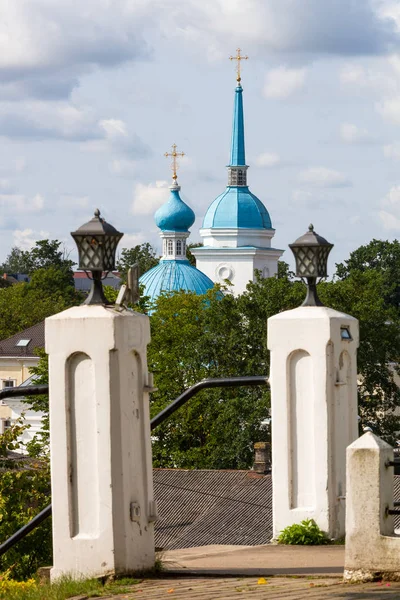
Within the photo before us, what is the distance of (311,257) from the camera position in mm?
9852

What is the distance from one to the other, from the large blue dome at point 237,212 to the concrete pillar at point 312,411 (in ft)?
264

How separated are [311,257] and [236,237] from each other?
3187 inches

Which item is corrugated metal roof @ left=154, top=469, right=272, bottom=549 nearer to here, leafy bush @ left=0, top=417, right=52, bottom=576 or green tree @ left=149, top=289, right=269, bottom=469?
leafy bush @ left=0, top=417, right=52, bottom=576

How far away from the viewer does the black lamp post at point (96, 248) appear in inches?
331

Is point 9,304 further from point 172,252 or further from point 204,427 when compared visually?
point 204,427

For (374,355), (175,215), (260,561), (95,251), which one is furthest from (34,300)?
(95,251)

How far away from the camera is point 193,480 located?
36.2 metres

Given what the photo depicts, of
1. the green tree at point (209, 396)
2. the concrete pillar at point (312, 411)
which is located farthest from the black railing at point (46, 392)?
the green tree at point (209, 396)

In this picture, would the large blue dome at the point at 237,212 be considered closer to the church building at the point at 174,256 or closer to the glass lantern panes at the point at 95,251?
the church building at the point at 174,256

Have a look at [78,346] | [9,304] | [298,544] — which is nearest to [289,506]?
[298,544]

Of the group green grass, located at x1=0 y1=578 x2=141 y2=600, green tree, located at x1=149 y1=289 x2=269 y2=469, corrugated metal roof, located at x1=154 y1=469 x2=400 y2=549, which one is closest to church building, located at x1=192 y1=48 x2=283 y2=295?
green tree, located at x1=149 y1=289 x2=269 y2=469

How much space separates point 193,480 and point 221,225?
2175 inches

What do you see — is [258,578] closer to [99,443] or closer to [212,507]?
[99,443]

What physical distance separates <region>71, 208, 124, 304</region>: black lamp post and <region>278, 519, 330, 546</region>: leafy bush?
2585 mm
